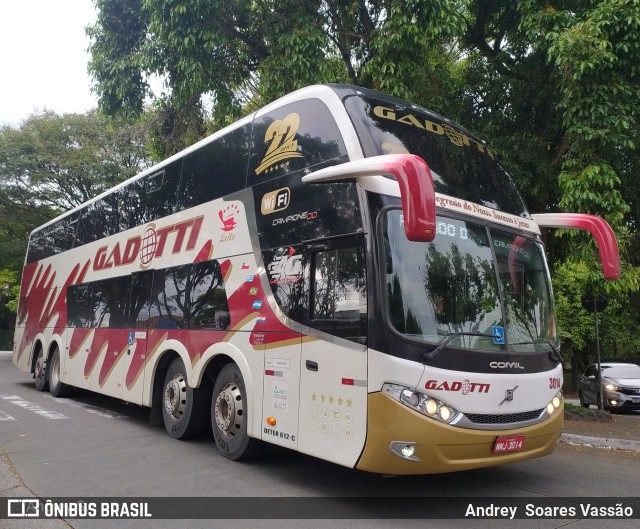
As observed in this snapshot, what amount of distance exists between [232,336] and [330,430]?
2.10m

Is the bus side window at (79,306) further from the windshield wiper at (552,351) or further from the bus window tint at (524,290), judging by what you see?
the windshield wiper at (552,351)

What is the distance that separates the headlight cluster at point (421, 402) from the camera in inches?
188

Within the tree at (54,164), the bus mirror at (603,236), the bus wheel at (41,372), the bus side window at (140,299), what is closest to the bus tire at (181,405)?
the bus side window at (140,299)

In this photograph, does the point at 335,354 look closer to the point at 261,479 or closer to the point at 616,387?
the point at 261,479

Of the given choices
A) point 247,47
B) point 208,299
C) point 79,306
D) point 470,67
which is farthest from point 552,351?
point 79,306

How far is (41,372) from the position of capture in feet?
45.0

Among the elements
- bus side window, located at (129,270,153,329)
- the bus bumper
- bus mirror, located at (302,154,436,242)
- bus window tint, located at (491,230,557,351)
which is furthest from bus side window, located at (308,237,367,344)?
bus side window, located at (129,270,153,329)

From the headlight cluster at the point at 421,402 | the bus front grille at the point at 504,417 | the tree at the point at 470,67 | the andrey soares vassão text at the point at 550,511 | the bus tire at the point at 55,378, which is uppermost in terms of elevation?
the tree at the point at 470,67

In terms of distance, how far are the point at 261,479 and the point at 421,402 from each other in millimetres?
2260

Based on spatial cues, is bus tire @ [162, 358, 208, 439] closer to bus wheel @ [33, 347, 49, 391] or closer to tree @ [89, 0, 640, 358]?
tree @ [89, 0, 640, 358]

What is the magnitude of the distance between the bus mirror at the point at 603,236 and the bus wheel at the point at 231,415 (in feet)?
13.0

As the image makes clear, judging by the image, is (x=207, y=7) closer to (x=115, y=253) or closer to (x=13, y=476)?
(x=115, y=253)

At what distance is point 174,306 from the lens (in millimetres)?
8312

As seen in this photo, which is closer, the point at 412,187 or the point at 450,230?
the point at 412,187
